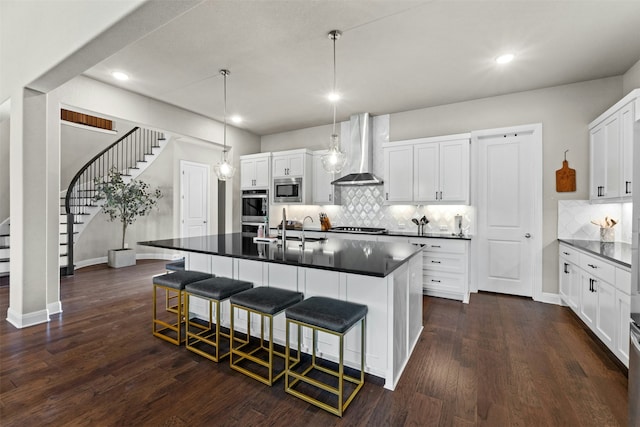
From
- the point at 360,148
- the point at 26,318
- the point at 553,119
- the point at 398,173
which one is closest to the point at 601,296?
the point at 553,119

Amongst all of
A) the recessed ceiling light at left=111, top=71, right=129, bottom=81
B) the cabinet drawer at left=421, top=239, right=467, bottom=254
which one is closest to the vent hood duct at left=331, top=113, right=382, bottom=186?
the cabinet drawer at left=421, top=239, right=467, bottom=254

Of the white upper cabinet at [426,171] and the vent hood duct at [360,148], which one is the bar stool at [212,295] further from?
the white upper cabinet at [426,171]

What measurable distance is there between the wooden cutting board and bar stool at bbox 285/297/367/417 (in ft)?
11.3

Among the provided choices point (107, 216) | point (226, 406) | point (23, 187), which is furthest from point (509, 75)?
point (107, 216)

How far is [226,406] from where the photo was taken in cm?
190

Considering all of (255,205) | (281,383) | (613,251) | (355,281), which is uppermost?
(255,205)

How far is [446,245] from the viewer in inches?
161

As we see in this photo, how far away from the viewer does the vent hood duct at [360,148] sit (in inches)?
198

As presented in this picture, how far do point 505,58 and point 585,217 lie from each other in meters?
2.24

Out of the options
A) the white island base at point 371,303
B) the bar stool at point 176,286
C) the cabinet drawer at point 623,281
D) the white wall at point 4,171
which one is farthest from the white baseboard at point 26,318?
the cabinet drawer at point 623,281

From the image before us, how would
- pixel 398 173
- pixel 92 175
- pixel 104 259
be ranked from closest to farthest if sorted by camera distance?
pixel 398 173, pixel 104 259, pixel 92 175

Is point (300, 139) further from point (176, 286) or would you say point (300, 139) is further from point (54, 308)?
point (54, 308)

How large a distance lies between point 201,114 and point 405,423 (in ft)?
17.1

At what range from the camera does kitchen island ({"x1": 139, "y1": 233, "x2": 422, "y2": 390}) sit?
82.3 inches
